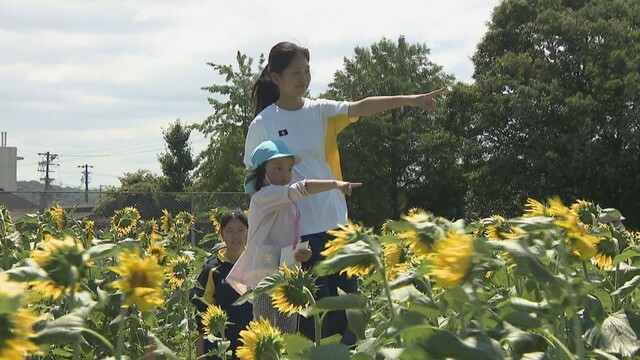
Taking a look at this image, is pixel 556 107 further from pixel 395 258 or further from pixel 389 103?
pixel 395 258

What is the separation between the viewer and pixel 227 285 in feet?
13.9

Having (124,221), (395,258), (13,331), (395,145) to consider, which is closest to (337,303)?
(13,331)

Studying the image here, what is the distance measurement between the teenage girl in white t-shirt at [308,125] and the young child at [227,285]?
985 millimetres

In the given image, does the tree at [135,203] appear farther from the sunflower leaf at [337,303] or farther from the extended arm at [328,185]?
the sunflower leaf at [337,303]

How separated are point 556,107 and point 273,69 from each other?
76.6ft

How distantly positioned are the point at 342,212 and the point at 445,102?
26.2 meters

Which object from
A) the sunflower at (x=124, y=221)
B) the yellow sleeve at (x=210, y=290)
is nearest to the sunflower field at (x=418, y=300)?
the yellow sleeve at (x=210, y=290)

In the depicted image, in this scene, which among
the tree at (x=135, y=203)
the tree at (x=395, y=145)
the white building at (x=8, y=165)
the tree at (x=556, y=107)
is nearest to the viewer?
the tree at (x=135, y=203)

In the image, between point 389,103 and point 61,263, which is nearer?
point 61,263

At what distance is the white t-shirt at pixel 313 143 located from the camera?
10.5ft

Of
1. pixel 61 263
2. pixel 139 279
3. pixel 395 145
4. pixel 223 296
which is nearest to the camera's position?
pixel 61 263

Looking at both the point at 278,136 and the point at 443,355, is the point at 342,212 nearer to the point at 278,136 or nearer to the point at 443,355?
the point at 278,136

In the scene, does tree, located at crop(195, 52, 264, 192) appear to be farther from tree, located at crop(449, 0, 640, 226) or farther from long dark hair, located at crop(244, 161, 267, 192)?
Answer: long dark hair, located at crop(244, 161, 267, 192)

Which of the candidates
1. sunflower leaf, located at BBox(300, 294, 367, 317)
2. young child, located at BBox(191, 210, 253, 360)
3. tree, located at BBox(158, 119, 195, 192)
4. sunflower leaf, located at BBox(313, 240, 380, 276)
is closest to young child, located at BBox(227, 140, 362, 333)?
young child, located at BBox(191, 210, 253, 360)
